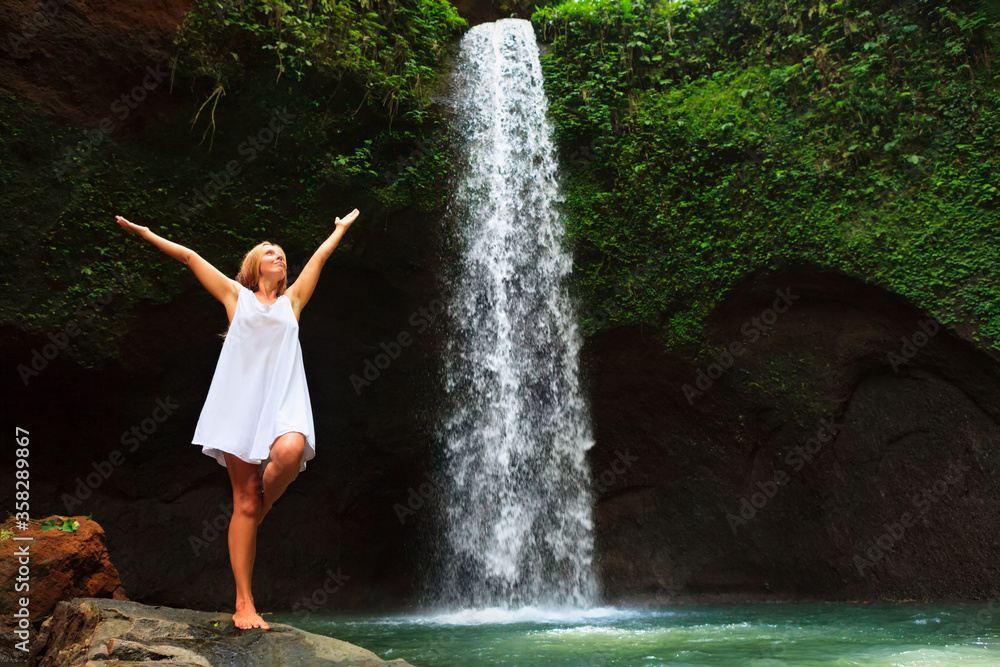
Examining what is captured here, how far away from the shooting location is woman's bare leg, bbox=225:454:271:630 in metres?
3.39

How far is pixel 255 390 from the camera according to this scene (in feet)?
11.3

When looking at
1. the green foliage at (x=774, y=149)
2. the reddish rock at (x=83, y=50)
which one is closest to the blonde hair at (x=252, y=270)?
the reddish rock at (x=83, y=50)

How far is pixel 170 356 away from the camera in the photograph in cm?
777

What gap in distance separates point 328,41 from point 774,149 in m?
5.59

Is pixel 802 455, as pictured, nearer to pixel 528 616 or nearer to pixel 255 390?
pixel 528 616

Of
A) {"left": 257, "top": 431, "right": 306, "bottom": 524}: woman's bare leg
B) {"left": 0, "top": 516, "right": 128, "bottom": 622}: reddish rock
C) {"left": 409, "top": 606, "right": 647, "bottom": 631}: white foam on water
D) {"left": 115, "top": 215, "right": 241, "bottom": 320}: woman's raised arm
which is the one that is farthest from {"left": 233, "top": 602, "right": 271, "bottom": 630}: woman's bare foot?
{"left": 409, "top": 606, "right": 647, "bottom": 631}: white foam on water

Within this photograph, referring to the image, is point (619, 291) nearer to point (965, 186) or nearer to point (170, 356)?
point (965, 186)

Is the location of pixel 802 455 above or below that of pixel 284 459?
above

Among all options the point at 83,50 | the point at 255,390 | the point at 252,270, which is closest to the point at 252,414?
the point at 255,390

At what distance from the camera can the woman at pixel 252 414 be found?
11.0 feet

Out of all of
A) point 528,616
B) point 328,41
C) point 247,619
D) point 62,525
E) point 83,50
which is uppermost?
point 328,41

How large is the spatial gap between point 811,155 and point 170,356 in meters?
7.99

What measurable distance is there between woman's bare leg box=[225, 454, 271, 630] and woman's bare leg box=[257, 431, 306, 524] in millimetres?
107

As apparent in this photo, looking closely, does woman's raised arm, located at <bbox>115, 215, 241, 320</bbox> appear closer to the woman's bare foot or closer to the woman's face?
the woman's face
